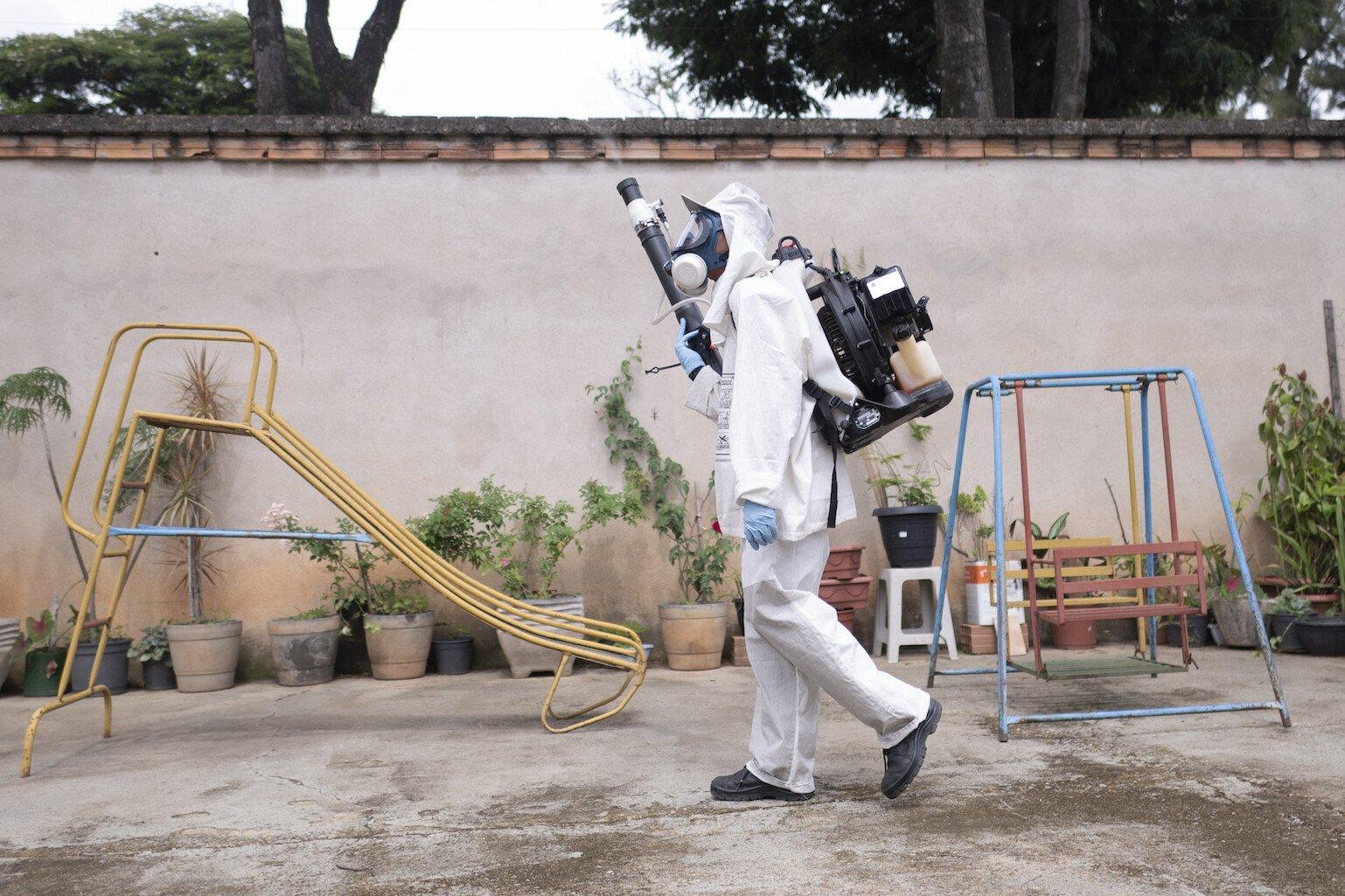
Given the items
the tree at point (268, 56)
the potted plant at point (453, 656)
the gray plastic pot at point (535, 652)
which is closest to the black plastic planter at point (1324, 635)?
the gray plastic pot at point (535, 652)

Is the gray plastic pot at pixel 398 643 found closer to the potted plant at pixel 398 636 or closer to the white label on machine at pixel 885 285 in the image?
the potted plant at pixel 398 636

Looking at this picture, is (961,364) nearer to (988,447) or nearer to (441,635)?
(988,447)

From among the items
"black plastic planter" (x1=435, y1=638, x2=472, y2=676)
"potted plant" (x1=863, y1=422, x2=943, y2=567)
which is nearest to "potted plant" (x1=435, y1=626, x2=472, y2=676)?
"black plastic planter" (x1=435, y1=638, x2=472, y2=676)

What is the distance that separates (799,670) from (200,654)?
340 cm

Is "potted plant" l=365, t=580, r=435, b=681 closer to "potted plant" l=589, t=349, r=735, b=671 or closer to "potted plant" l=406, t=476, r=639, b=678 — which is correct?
"potted plant" l=406, t=476, r=639, b=678

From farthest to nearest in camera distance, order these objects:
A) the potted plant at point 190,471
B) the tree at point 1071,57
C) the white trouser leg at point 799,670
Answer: the tree at point 1071,57 → the potted plant at point 190,471 → the white trouser leg at point 799,670

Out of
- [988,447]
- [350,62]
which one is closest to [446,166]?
[988,447]

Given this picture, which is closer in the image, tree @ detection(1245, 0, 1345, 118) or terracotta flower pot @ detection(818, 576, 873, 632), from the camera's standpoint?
terracotta flower pot @ detection(818, 576, 873, 632)

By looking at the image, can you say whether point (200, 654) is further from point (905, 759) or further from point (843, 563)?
point (905, 759)

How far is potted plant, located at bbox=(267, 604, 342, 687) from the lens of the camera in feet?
16.6

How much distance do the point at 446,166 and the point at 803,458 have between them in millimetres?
3582

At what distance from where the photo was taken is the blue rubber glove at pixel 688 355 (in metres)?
3.19

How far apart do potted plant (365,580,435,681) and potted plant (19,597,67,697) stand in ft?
4.66

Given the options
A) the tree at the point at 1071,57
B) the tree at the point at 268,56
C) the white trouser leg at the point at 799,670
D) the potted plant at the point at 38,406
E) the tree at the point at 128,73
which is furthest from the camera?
the tree at the point at 128,73
